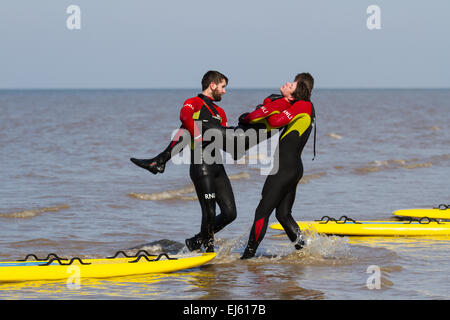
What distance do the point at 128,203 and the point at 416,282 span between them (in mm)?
8181

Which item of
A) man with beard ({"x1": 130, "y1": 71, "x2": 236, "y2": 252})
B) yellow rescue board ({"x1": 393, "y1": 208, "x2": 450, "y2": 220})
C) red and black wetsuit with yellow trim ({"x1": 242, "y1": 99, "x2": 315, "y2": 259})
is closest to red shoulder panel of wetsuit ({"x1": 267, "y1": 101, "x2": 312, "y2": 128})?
red and black wetsuit with yellow trim ({"x1": 242, "y1": 99, "x2": 315, "y2": 259})

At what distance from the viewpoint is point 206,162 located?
28.1 feet

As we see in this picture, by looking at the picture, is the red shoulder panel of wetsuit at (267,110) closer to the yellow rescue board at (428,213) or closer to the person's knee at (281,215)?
the person's knee at (281,215)

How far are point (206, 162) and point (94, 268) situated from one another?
1763 millimetres

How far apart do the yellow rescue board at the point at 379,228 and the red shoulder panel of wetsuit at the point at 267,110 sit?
314 cm

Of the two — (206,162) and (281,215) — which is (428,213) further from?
(206,162)

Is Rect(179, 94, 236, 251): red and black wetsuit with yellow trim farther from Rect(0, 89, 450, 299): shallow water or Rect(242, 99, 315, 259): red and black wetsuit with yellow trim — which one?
Rect(0, 89, 450, 299): shallow water

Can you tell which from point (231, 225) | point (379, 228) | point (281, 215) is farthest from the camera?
point (231, 225)

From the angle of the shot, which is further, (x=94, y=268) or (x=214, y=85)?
(x=214, y=85)

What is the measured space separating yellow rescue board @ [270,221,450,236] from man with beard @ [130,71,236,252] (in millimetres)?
2683

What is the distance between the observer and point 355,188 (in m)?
17.4

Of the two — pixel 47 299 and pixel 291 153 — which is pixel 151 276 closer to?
pixel 47 299

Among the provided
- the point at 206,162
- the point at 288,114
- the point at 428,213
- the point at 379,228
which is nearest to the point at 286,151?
the point at 288,114
